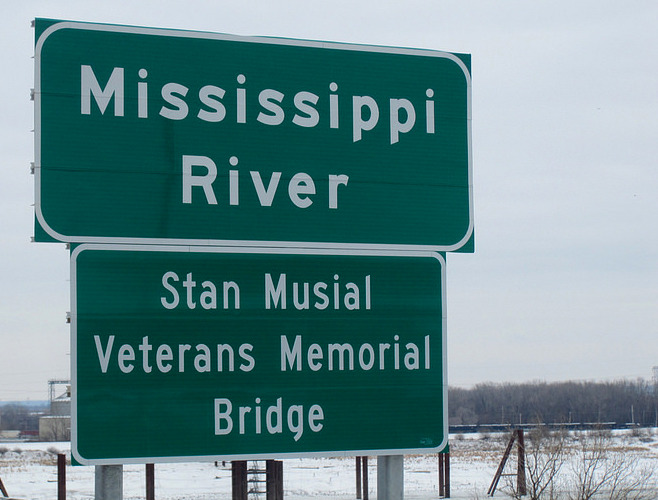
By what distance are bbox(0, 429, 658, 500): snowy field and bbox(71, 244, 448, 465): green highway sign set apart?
1419 centimetres

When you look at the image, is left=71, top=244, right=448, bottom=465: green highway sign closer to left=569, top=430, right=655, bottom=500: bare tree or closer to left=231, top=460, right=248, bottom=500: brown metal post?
left=569, top=430, right=655, bottom=500: bare tree

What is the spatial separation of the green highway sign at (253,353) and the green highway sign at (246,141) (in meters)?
0.16

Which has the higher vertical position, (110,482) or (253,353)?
(253,353)

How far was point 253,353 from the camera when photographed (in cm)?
570

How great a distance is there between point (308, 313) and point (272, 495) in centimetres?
894

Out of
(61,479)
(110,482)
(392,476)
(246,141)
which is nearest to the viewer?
(110,482)

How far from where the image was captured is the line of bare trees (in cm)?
9506

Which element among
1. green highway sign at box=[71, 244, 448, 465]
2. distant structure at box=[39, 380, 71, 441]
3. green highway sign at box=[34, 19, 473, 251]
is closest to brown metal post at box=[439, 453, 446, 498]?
green highway sign at box=[71, 244, 448, 465]

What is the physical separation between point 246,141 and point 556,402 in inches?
4378

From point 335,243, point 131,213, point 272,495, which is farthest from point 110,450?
point 272,495

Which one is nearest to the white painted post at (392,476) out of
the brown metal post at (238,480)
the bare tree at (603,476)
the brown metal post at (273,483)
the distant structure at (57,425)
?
the bare tree at (603,476)

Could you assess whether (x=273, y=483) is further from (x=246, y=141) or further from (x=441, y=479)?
(x=246, y=141)

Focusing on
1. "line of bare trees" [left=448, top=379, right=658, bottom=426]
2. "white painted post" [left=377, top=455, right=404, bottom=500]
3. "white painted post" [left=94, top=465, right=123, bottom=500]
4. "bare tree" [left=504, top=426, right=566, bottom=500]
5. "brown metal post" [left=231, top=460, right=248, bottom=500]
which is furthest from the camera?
"line of bare trees" [left=448, top=379, right=658, bottom=426]

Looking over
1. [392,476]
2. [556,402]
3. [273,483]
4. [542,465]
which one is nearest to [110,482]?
[392,476]
